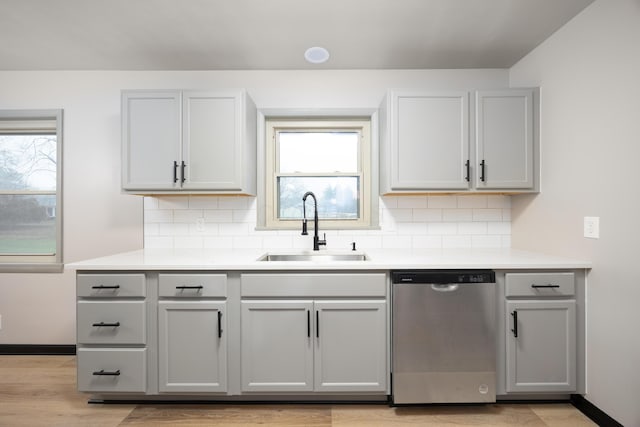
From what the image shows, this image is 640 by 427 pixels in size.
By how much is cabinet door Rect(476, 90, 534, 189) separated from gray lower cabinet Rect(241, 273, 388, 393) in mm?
1198

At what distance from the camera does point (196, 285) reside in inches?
78.5

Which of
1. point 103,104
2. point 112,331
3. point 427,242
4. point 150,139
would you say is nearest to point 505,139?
point 427,242

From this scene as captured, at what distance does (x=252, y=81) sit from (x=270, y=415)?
96.8 inches

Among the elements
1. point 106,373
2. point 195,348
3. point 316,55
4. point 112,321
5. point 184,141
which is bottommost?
point 106,373

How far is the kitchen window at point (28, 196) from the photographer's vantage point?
2920 mm

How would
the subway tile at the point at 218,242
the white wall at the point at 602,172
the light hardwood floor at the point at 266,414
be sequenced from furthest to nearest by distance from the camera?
the subway tile at the point at 218,242 → the light hardwood floor at the point at 266,414 → the white wall at the point at 602,172

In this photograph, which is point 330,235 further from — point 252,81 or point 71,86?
point 71,86

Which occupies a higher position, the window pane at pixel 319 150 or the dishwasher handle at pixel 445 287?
the window pane at pixel 319 150

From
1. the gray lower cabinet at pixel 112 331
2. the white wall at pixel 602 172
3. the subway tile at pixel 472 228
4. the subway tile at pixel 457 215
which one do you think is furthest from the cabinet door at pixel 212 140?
the white wall at pixel 602 172

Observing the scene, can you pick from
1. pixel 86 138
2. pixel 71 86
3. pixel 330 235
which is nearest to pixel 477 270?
pixel 330 235

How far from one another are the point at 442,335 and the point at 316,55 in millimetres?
2148

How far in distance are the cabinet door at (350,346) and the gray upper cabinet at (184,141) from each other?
112 centimetres

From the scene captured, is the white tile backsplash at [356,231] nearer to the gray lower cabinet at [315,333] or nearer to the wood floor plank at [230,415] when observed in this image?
the gray lower cabinet at [315,333]

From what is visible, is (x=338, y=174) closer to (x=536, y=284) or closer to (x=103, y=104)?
(x=536, y=284)
